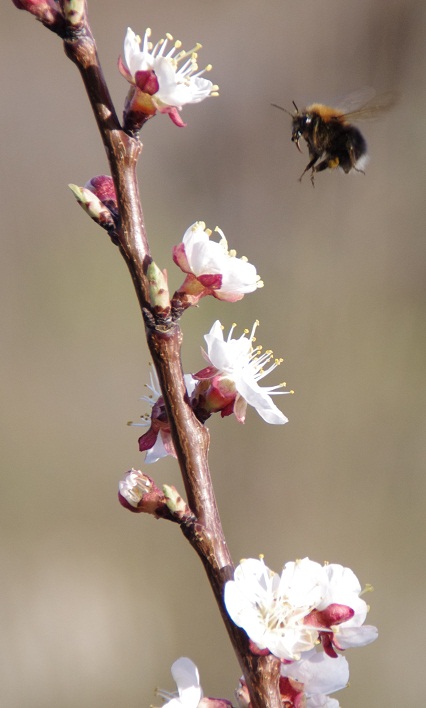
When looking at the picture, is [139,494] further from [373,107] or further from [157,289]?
[373,107]

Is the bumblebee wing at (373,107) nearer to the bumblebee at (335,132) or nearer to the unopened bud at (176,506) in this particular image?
the bumblebee at (335,132)

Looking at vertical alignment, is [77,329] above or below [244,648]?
above

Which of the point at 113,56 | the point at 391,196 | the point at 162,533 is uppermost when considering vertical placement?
the point at 113,56

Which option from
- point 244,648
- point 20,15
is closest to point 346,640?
point 244,648

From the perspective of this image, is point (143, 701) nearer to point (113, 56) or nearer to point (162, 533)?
point (162, 533)

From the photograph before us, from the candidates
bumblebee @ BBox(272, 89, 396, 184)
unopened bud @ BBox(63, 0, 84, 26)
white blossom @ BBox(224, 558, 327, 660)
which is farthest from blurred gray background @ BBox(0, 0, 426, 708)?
unopened bud @ BBox(63, 0, 84, 26)

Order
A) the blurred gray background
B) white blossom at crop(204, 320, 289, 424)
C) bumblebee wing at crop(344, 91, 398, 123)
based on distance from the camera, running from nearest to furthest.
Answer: white blossom at crop(204, 320, 289, 424) < bumblebee wing at crop(344, 91, 398, 123) < the blurred gray background

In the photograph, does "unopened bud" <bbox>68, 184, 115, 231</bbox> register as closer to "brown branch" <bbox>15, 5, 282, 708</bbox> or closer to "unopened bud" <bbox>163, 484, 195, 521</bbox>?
"brown branch" <bbox>15, 5, 282, 708</bbox>

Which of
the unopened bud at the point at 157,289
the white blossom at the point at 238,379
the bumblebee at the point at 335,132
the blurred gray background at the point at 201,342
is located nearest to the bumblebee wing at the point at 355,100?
the bumblebee at the point at 335,132
